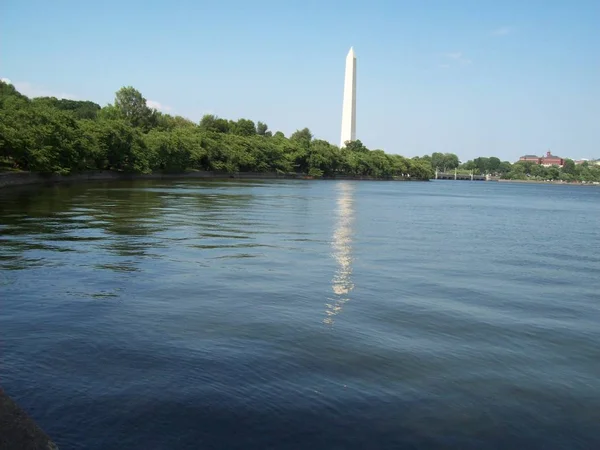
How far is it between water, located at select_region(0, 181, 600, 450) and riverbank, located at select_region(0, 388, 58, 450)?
132cm

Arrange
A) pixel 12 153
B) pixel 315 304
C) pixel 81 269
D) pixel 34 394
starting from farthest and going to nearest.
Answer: pixel 12 153 → pixel 81 269 → pixel 315 304 → pixel 34 394

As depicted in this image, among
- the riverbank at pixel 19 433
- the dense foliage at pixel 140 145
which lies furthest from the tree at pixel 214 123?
the riverbank at pixel 19 433

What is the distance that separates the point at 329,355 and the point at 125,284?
6.62 meters

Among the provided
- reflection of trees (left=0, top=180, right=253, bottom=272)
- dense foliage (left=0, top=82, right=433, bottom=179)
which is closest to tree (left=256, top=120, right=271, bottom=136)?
dense foliage (left=0, top=82, right=433, bottom=179)

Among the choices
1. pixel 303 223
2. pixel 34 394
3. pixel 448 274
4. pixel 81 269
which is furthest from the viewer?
pixel 303 223

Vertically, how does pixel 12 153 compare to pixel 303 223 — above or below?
above

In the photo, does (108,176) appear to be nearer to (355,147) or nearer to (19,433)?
(19,433)

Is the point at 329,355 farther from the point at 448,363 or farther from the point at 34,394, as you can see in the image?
the point at 34,394

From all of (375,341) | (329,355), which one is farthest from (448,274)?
(329,355)

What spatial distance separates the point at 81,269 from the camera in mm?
16219

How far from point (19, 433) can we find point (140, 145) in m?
90.8

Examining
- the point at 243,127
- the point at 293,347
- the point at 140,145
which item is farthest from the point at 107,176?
the point at 243,127

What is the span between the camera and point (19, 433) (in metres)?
4.93

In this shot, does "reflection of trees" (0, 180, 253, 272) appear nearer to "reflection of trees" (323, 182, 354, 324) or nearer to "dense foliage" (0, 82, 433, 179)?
"reflection of trees" (323, 182, 354, 324)
